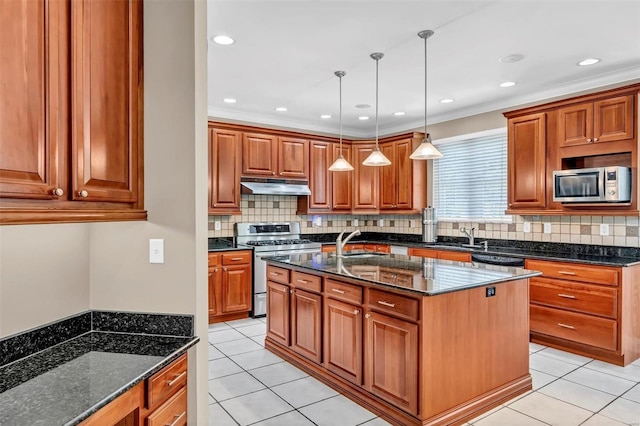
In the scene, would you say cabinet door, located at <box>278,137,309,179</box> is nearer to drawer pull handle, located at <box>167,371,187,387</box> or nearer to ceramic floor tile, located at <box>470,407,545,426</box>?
ceramic floor tile, located at <box>470,407,545,426</box>

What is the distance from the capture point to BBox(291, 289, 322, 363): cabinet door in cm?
329

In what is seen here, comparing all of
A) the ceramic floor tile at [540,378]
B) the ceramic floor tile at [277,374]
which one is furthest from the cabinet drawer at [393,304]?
the ceramic floor tile at [540,378]

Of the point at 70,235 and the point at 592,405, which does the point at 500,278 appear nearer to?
the point at 592,405

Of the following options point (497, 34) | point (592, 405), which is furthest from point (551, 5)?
point (592, 405)

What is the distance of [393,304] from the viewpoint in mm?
2592

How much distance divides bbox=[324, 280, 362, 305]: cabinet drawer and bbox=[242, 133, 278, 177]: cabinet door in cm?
273

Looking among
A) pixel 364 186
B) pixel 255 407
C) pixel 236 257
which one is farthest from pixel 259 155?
pixel 255 407

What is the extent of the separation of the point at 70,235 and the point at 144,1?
43.2 inches

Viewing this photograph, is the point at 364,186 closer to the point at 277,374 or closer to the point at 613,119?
Result: the point at 613,119

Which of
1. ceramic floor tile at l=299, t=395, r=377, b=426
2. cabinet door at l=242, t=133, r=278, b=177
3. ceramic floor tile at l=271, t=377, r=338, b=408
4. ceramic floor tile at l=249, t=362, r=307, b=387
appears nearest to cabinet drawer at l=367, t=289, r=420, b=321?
ceramic floor tile at l=299, t=395, r=377, b=426

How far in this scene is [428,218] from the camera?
585 cm

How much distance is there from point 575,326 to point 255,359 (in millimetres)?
2990

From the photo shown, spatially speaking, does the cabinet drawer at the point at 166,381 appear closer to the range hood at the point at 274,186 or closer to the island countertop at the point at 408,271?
the island countertop at the point at 408,271

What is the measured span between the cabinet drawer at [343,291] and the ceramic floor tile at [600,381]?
1.90 meters
